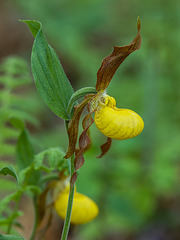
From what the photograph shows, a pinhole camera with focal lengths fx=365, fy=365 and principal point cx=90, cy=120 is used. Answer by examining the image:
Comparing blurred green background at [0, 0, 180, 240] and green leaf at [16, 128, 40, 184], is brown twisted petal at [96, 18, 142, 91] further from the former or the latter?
blurred green background at [0, 0, 180, 240]

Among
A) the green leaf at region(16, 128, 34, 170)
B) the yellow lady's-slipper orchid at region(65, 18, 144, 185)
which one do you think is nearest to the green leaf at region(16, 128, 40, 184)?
the green leaf at region(16, 128, 34, 170)

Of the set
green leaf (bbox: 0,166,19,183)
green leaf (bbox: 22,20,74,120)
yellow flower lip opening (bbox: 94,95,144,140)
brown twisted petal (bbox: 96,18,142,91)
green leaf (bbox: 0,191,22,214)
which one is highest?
brown twisted petal (bbox: 96,18,142,91)

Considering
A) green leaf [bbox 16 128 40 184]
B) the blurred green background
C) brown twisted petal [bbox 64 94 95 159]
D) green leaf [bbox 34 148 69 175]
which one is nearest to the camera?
brown twisted petal [bbox 64 94 95 159]

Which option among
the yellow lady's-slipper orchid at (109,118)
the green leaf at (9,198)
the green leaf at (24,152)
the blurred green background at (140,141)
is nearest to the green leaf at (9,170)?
the yellow lady's-slipper orchid at (109,118)

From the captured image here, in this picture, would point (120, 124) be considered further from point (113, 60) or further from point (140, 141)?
point (140, 141)

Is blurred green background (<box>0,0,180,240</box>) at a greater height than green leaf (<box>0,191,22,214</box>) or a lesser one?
greater

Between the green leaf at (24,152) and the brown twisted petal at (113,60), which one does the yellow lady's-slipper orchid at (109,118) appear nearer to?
the brown twisted petal at (113,60)
